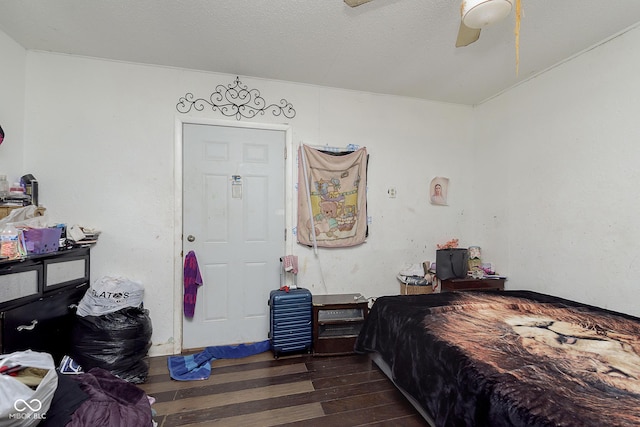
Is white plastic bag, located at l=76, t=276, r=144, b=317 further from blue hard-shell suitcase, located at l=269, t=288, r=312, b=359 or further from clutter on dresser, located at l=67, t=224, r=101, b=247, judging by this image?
blue hard-shell suitcase, located at l=269, t=288, r=312, b=359

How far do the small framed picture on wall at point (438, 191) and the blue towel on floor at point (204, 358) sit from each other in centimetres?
244

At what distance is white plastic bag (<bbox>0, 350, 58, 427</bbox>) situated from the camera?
902mm

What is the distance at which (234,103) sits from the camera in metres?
2.71

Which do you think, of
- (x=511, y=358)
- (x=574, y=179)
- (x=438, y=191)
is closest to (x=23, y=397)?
(x=511, y=358)

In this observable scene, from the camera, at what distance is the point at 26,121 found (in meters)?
2.27

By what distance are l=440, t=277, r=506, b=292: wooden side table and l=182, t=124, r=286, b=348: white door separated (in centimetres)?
177

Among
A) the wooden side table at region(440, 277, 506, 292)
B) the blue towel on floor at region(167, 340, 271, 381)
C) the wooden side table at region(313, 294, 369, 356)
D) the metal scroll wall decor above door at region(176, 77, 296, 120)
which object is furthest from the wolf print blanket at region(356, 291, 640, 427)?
the metal scroll wall decor above door at region(176, 77, 296, 120)

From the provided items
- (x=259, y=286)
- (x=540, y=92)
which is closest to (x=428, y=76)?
(x=540, y=92)

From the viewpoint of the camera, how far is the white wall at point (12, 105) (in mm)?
2051

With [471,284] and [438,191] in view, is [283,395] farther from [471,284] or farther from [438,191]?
[438,191]

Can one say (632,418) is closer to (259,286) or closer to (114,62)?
(259,286)

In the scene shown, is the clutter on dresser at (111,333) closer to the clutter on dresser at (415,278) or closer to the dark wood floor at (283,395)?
the dark wood floor at (283,395)

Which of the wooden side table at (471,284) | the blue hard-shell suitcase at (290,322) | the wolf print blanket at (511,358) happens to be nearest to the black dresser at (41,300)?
the blue hard-shell suitcase at (290,322)

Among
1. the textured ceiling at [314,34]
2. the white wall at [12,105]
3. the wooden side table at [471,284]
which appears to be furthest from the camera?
the wooden side table at [471,284]
